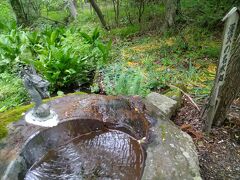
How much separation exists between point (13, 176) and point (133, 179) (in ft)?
3.21

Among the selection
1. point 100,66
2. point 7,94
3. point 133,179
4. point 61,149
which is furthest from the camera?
point 100,66

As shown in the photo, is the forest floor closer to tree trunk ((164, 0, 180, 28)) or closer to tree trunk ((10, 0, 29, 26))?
tree trunk ((164, 0, 180, 28))

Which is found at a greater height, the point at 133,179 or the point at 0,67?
the point at 133,179

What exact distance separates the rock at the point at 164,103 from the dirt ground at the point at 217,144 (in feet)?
0.63

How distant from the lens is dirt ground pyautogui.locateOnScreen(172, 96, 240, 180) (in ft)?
8.36

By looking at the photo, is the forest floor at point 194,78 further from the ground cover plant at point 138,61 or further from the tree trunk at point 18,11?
the tree trunk at point 18,11

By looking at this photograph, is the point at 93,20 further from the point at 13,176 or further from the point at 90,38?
the point at 13,176

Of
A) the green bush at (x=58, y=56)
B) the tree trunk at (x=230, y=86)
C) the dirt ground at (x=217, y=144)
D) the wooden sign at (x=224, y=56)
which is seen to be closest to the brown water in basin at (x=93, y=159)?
the dirt ground at (x=217, y=144)

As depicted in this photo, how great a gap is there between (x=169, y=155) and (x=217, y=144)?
99 centimetres

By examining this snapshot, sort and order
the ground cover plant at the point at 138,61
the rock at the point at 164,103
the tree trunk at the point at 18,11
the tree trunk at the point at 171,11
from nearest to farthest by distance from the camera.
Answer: the rock at the point at 164,103, the ground cover plant at the point at 138,61, the tree trunk at the point at 171,11, the tree trunk at the point at 18,11

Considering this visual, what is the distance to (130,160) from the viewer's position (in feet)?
7.20

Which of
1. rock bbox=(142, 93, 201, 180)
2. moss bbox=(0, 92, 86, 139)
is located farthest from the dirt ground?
moss bbox=(0, 92, 86, 139)

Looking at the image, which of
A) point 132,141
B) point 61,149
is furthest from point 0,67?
point 132,141

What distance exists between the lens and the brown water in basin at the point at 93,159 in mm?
2078
